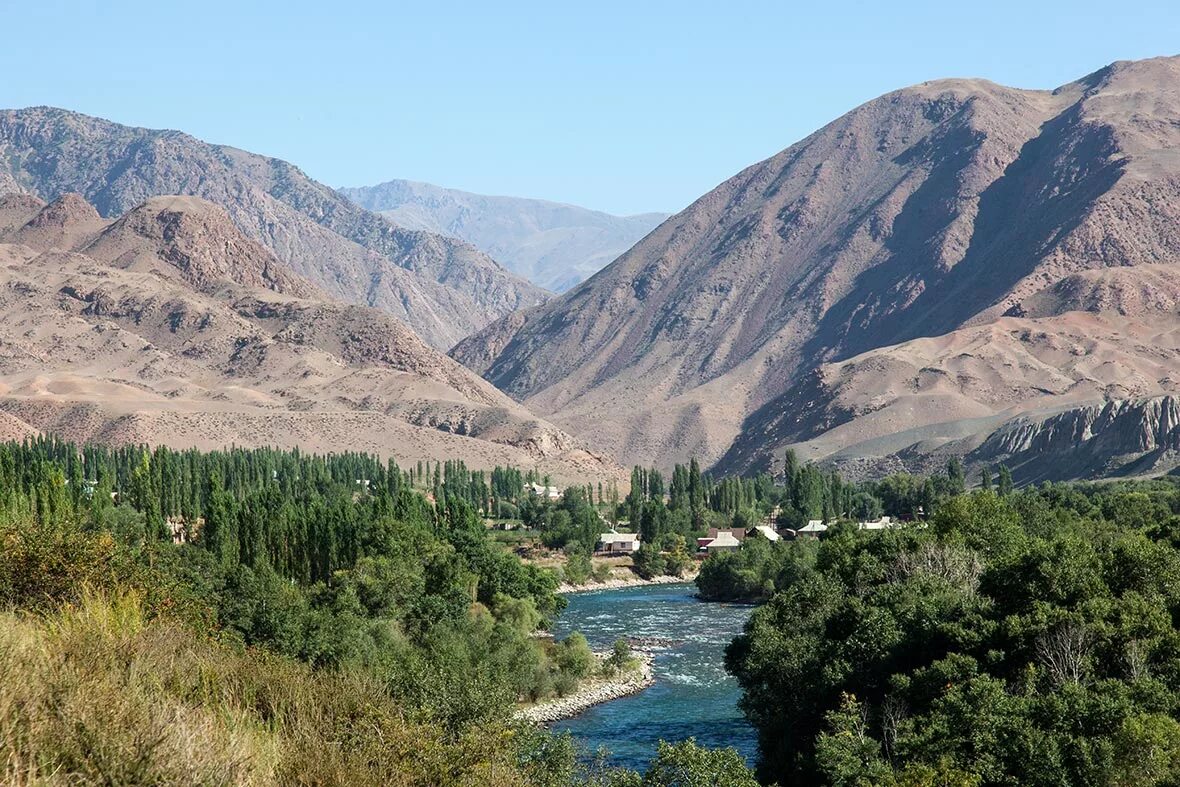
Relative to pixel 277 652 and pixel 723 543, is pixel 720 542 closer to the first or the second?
pixel 723 543

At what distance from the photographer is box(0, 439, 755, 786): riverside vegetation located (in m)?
15.8

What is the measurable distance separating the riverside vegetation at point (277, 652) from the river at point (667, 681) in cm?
409

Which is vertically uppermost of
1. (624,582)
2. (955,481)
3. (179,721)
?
(955,481)

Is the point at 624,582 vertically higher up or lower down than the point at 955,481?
lower down

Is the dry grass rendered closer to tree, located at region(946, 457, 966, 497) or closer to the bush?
the bush

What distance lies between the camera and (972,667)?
40062 mm

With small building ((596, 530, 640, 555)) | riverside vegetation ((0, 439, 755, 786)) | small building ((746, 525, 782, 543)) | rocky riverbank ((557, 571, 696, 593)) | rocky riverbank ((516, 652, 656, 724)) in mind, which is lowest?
rocky riverbank ((516, 652, 656, 724))

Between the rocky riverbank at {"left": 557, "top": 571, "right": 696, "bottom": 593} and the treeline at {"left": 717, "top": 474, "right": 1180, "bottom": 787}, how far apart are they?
56.4m

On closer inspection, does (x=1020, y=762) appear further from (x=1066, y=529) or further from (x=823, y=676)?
(x=1066, y=529)

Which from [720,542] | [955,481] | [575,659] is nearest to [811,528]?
[720,542]

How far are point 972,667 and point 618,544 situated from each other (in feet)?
339

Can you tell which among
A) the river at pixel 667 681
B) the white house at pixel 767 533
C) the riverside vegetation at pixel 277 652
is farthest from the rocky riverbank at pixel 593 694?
the white house at pixel 767 533

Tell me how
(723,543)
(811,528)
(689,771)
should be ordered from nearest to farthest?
(689,771) → (723,543) → (811,528)

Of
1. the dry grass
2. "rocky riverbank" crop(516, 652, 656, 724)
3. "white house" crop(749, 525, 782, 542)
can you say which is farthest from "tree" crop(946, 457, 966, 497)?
the dry grass
